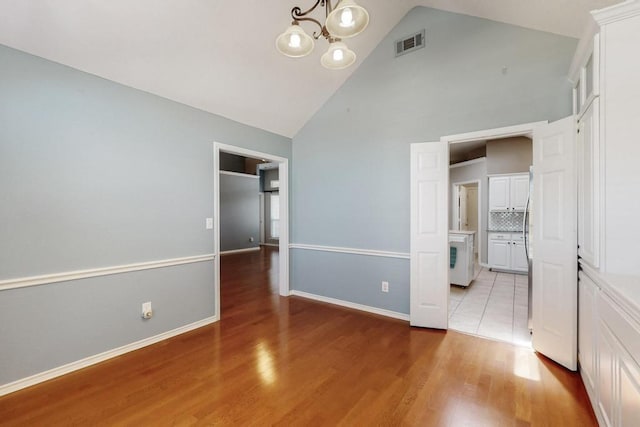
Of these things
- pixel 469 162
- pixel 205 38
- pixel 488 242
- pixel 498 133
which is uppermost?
pixel 205 38

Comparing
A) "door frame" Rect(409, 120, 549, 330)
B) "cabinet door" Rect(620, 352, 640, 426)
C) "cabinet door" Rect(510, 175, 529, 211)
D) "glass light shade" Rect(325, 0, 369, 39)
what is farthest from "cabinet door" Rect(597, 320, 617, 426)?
"cabinet door" Rect(510, 175, 529, 211)

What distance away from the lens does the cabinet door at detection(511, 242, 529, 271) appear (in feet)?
18.3

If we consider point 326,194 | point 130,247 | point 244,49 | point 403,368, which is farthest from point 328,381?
point 244,49

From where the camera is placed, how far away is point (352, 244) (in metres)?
3.79

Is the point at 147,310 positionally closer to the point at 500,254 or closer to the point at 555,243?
the point at 555,243

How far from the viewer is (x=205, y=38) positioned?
2506 millimetres

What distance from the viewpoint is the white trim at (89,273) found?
80.0 inches

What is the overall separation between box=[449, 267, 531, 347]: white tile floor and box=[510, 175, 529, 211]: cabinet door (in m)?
1.55

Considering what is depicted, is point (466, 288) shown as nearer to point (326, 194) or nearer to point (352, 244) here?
point (352, 244)

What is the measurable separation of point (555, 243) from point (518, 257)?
405 centimetres

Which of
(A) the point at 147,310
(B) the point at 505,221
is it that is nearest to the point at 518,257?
(B) the point at 505,221

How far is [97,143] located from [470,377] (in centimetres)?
384

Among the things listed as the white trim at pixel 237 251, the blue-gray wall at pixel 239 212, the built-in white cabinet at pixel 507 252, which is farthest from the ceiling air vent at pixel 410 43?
the white trim at pixel 237 251

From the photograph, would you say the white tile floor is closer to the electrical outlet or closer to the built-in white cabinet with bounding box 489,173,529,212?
the built-in white cabinet with bounding box 489,173,529,212
